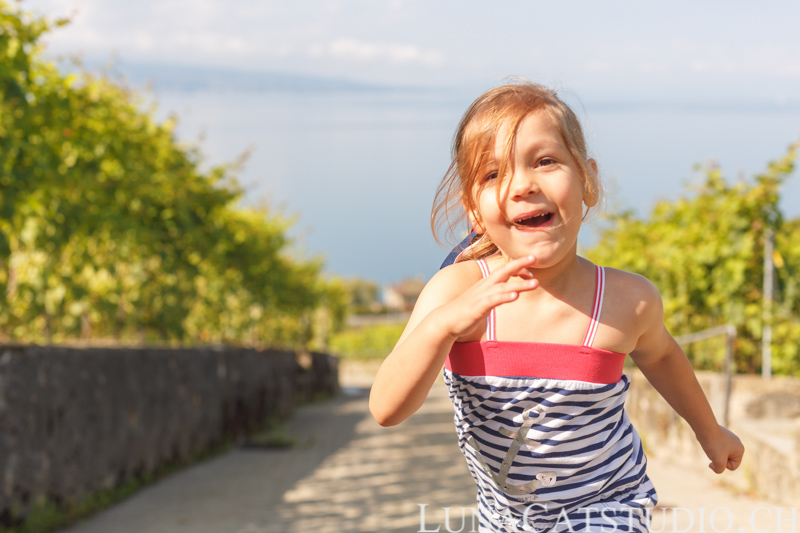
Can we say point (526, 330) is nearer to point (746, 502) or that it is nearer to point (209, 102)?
point (746, 502)

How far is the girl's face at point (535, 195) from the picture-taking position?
163 cm

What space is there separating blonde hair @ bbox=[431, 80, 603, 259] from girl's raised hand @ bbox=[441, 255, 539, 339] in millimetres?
222

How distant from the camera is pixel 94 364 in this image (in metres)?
6.93

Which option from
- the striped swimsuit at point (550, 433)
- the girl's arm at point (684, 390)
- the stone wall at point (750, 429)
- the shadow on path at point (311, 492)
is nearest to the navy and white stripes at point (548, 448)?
the striped swimsuit at point (550, 433)

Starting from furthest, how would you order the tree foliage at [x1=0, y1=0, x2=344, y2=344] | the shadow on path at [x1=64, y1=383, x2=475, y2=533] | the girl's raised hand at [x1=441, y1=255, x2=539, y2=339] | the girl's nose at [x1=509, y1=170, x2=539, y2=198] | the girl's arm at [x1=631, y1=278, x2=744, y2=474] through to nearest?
1. the shadow on path at [x1=64, y1=383, x2=475, y2=533]
2. the tree foliage at [x1=0, y1=0, x2=344, y2=344]
3. the girl's arm at [x1=631, y1=278, x2=744, y2=474]
4. the girl's nose at [x1=509, y1=170, x2=539, y2=198]
5. the girl's raised hand at [x1=441, y1=255, x2=539, y2=339]

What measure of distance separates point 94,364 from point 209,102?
21.3 feet

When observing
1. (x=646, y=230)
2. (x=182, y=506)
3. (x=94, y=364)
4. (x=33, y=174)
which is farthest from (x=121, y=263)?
(x=646, y=230)

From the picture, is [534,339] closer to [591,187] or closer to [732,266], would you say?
[591,187]

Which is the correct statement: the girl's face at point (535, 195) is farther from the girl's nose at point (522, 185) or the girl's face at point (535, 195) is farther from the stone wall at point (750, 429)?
the stone wall at point (750, 429)

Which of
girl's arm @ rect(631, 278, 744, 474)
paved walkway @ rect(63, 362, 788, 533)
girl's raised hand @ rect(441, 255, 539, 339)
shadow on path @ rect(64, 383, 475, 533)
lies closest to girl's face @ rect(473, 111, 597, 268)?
girl's raised hand @ rect(441, 255, 539, 339)

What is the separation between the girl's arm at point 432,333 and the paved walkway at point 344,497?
2.49m

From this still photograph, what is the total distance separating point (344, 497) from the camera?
24.2ft

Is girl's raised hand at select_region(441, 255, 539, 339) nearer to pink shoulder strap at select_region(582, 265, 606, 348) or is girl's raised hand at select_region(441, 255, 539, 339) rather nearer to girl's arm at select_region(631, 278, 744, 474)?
pink shoulder strap at select_region(582, 265, 606, 348)

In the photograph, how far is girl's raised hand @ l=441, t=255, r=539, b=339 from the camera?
1464 mm
